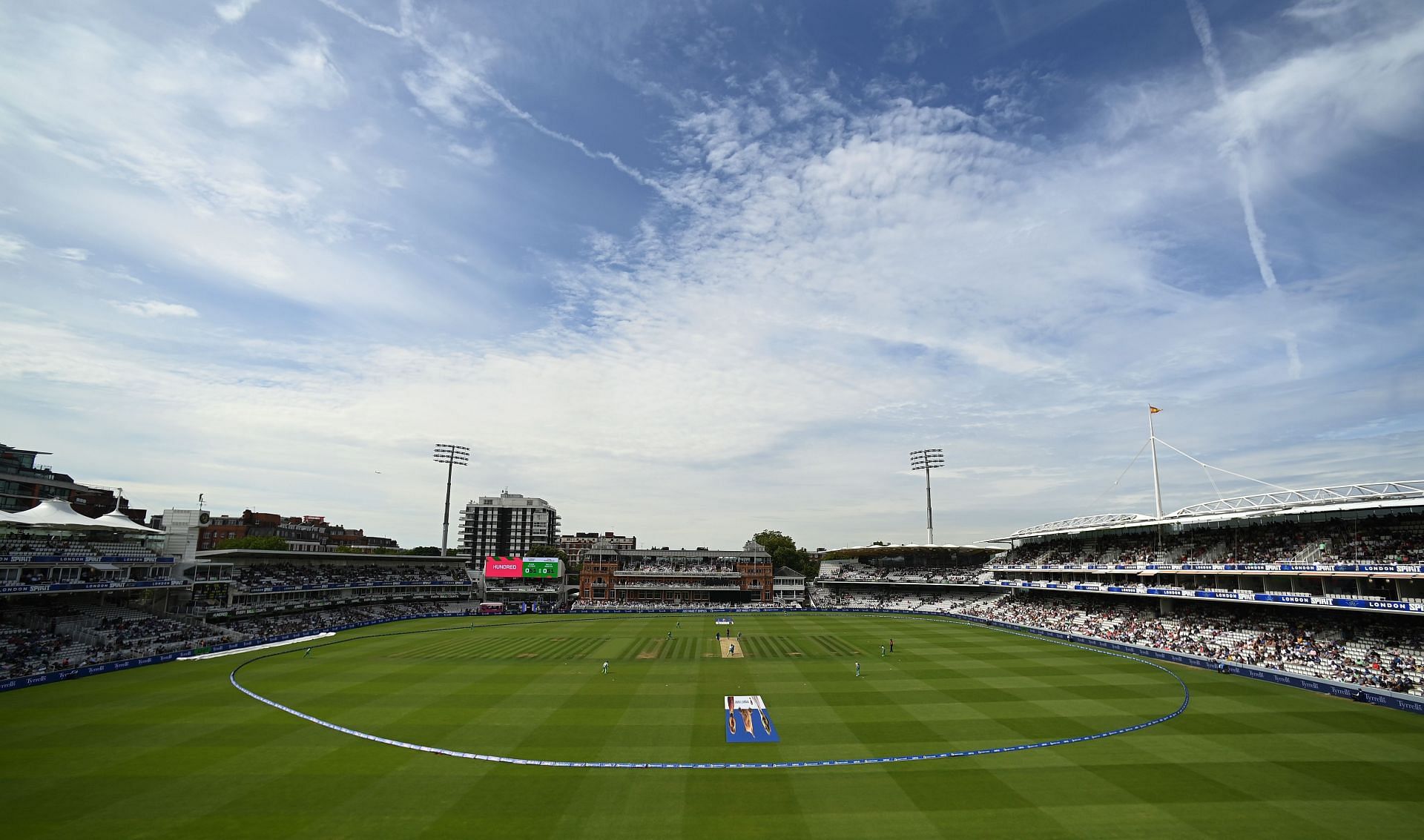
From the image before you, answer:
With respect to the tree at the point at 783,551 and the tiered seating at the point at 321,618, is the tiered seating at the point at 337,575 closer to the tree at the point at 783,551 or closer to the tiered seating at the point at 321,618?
the tiered seating at the point at 321,618

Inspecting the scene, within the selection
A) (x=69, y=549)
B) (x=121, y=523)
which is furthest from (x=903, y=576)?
(x=69, y=549)

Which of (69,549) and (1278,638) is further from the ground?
(69,549)

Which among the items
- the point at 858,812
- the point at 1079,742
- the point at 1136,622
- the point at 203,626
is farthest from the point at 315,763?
the point at 1136,622

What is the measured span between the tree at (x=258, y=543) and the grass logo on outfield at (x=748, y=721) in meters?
108

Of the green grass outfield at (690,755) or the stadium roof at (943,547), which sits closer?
the green grass outfield at (690,755)

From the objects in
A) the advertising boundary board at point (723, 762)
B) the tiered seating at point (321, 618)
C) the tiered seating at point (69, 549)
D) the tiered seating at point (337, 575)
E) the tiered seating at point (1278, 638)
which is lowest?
the tiered seating at point (321, 618)

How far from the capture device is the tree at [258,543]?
11488 cm

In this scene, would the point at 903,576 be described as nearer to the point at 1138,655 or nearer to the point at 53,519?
the point at 1138,655

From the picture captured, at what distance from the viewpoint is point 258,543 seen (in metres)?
115

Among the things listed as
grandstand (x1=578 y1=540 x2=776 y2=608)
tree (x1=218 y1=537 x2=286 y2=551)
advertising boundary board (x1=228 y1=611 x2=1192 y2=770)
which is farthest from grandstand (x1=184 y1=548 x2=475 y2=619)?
advertising boundary board (x1=228 y1=611 x2=1192 y2=770)

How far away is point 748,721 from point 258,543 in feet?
384

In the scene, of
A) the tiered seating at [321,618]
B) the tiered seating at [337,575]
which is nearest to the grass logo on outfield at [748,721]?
the tiered seating at [321,618]

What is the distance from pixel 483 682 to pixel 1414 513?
65.8m

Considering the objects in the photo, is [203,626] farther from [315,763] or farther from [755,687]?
[755,687]
